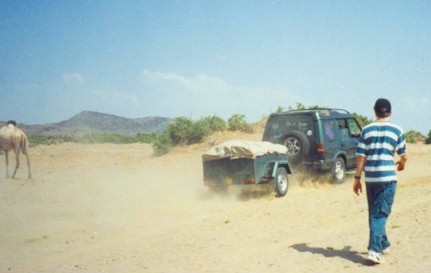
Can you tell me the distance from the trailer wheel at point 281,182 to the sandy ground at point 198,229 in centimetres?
30

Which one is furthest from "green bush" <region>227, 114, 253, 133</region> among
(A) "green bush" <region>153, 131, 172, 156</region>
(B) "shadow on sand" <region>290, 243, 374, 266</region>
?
(B) "shadow on sand" <region>290, 243, 374, 266</region>

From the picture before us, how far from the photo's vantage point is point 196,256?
645 centimetres

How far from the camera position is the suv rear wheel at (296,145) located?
1215 cm

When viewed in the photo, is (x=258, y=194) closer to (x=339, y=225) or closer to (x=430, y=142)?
(x=339, y=225)

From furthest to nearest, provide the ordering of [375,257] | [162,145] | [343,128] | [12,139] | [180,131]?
[180,131] < [162,145] < [12,139] < [343,128] < [375,257]

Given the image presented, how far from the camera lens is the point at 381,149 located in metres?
5.90

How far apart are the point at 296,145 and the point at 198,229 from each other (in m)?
5.14

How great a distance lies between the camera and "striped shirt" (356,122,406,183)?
19.3 feet

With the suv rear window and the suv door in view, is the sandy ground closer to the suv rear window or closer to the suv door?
the suv door

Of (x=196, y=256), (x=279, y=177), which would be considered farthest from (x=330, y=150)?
(x=196, y=256)

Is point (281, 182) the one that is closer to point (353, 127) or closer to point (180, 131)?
point (353, 127)

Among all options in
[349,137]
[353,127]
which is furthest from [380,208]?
[353,127]

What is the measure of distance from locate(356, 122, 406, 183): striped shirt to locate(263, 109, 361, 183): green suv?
20.1 ft

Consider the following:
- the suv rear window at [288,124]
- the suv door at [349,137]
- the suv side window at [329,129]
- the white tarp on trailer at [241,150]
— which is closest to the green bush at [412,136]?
the suv door at [349,137]
